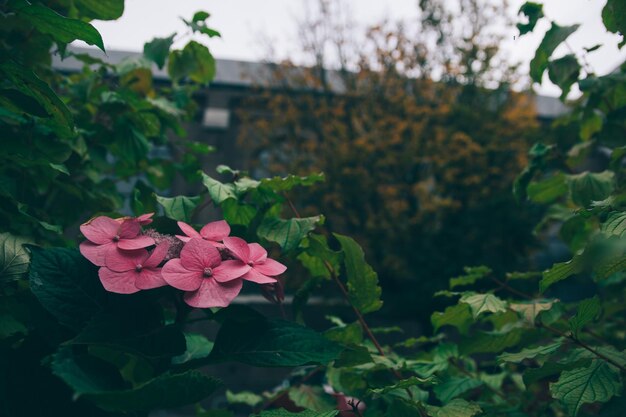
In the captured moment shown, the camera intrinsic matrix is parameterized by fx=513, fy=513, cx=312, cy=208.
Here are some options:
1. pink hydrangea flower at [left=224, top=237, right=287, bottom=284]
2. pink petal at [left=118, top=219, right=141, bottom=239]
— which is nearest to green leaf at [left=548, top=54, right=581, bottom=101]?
pink hydrangea flower at [left=224, top=237, right=287, bottom=284]

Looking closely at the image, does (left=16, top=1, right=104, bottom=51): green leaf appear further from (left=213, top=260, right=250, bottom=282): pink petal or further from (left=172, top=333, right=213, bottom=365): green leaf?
(left=172, top=333, right=213, bottom=365): green leaf

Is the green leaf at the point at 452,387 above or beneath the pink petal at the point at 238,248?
beneath

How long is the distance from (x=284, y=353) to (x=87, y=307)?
1.35 feet

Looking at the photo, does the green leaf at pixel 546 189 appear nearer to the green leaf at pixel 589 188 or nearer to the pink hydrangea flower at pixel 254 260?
the green leaf at pixel 589 188

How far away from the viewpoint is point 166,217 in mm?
1280

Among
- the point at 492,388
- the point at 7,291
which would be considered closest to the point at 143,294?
the point at 7,291

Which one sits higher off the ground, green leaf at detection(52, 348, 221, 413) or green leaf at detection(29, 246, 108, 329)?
green leaf at detection(29, 246, 108, 329)

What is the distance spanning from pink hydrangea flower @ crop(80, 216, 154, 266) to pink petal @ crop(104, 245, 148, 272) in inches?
0.4

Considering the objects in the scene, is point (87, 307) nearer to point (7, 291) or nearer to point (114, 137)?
point (7, 291)

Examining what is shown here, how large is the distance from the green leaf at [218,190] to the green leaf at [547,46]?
3.46 ft

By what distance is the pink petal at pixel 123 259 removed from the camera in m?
1.00

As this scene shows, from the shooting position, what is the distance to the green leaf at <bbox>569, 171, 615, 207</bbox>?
1.65m

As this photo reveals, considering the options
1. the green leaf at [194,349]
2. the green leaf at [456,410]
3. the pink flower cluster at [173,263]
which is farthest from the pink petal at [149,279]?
the green leaf at [456,410]

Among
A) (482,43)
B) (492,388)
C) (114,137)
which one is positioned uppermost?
(482,43)
